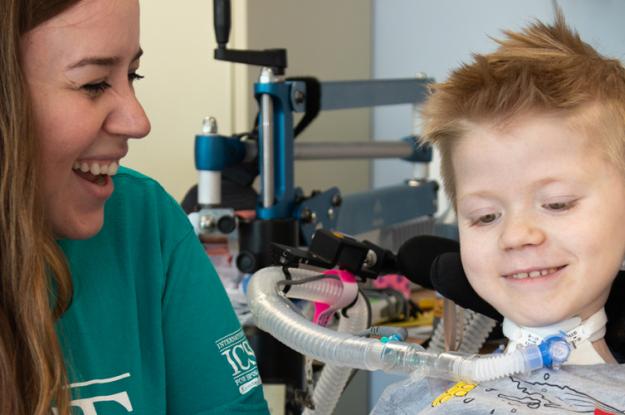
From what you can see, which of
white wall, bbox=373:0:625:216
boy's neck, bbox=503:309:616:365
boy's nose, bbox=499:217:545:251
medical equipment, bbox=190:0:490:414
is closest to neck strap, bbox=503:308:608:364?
boy's neck, bbox=503:309:616:365

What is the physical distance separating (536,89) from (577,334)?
0.89ft

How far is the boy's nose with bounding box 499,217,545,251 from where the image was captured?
1.06 m

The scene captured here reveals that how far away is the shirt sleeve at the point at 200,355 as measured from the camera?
127cm

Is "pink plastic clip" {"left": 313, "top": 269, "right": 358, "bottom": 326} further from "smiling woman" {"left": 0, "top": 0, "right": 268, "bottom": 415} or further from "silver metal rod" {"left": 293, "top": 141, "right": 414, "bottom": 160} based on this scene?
"silver metal rod" {"left": 293, "top": 141, "right": 414, "bottom": 160}

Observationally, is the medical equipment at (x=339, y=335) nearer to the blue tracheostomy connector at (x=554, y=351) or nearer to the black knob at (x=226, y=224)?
the blue tracheostomy connector at (x=554, y=351)

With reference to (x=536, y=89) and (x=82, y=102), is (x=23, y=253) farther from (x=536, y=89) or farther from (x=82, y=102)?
(x=536, y=89)

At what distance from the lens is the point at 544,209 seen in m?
1.07

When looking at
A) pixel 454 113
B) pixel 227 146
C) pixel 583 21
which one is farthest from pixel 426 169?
pixel 454 113

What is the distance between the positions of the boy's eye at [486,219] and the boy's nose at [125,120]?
381 mm

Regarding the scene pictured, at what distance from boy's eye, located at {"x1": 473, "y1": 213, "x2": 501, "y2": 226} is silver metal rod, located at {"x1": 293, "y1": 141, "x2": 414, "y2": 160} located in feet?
2.53

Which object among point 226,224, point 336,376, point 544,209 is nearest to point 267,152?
point 226,224

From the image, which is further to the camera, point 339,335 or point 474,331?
point 474,331

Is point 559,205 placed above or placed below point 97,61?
below

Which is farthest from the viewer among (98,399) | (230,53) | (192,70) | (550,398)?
(192,70)
